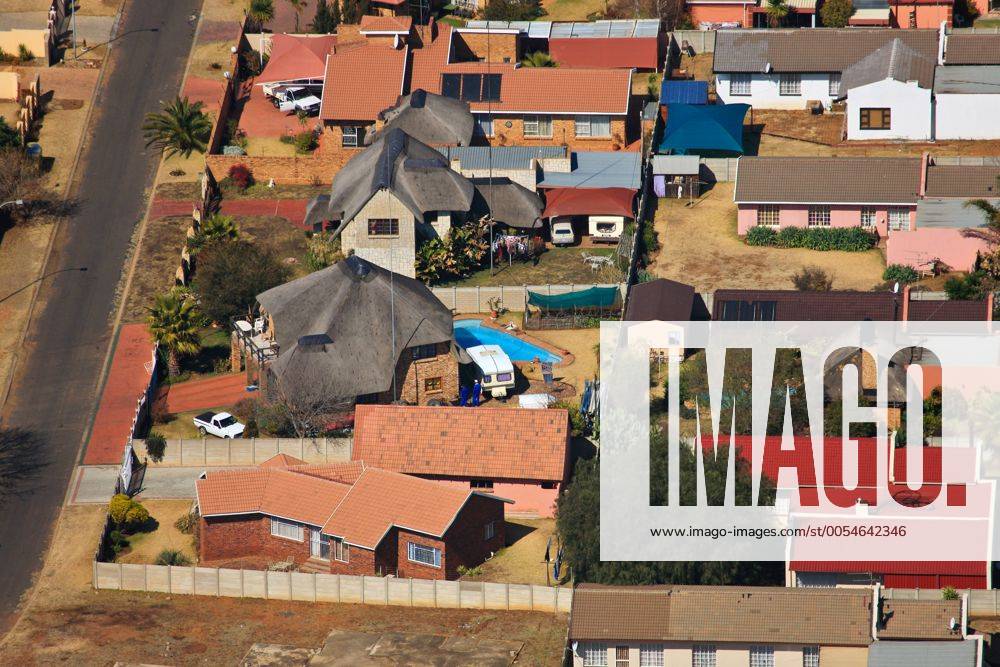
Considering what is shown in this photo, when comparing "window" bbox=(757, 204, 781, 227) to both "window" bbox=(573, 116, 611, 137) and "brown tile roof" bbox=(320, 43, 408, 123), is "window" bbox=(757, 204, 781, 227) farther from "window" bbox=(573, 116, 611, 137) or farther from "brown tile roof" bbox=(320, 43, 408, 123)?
"brown tile roof" bbox=(320, 43, 408, 123)

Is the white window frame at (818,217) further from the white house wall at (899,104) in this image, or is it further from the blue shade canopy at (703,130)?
the white house wall at (899,104)

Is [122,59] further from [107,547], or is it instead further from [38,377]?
[107,547]

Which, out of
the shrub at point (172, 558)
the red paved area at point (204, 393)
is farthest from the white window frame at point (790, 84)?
the shrub at point (172, 558)

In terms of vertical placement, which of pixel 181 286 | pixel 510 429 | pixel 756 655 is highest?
pixel 181 286

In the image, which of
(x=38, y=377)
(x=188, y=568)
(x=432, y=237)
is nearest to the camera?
(x=188, y=568)

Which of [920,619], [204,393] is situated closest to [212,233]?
[204,393]

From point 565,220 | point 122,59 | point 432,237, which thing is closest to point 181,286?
point 432,237

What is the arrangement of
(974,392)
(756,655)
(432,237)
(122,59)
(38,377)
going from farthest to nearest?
(122,59) → (432,237) → (38,377) → (974,392) → (756,655)
